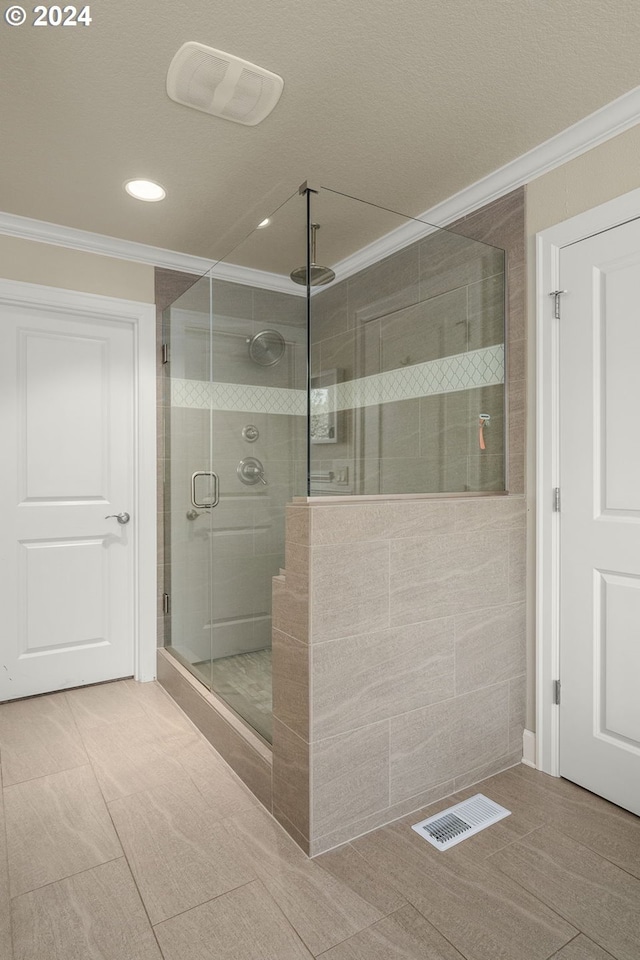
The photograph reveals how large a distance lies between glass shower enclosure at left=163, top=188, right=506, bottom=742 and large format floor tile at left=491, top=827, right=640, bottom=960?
89 cm

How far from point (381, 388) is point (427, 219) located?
3.90 feet

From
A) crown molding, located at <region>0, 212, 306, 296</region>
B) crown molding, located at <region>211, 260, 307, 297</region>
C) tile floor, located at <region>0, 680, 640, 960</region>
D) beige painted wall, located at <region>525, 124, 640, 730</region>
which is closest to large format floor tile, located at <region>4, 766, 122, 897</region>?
tile floor, located at <region>0, 680, 640, 960</region>

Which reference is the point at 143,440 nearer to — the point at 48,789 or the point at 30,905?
the point at 48,789

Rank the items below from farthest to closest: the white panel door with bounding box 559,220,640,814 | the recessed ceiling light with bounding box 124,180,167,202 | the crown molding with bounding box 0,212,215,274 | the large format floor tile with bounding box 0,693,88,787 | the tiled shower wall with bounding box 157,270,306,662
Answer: the crown molding with bounding box 0,212,215,274
the recessed ceiling light with bounding box 124,180,167,202
the large format floor tile with bounding box 0,693,88,787
the tiled shower wall with bounding box 157,270,306,662
the white panel door with bounding box 559,220,640,814

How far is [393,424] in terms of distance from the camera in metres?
1.88

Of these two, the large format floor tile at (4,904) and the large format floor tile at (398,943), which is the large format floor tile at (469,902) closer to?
the large format floor tile at (398,943)

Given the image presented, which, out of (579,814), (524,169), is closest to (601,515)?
(579,814)

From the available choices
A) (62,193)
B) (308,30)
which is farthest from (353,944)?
(62,193)

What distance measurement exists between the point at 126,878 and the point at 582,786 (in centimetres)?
155

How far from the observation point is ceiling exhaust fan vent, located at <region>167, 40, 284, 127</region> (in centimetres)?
160

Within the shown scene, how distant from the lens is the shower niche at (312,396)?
1.75 m

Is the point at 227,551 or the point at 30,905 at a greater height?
the point at 227,551

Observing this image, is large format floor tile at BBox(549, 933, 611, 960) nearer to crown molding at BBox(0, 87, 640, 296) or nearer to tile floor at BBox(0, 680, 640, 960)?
tile floor at BBox(0, 680, 640, 960)

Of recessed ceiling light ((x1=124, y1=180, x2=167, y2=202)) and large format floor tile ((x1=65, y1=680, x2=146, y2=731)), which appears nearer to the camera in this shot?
recessed ceiling light ((x1=124, y1=180, x2=167, y2=202))
